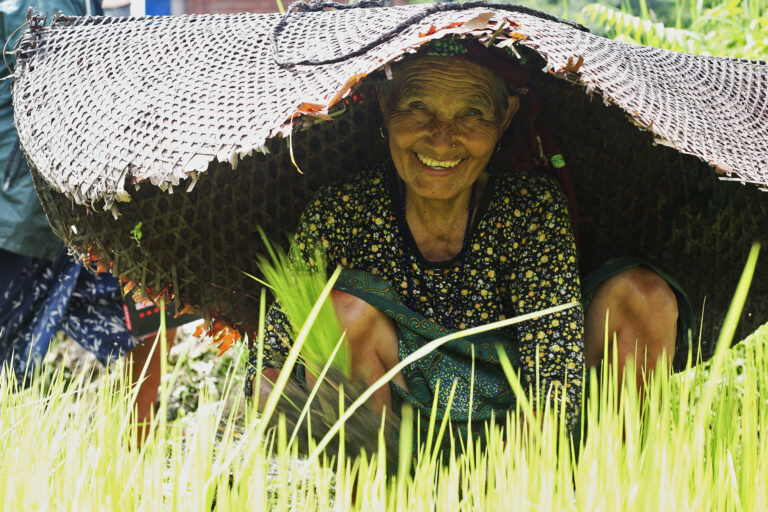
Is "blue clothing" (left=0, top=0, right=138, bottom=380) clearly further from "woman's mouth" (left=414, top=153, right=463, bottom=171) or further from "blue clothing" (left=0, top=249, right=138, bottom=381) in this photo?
"woman's mouth" (left=414, top=153, right=463, bottom=171)

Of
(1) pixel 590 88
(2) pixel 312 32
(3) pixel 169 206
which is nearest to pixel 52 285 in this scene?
(3) pixel 169 206

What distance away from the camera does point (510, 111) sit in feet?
7.16

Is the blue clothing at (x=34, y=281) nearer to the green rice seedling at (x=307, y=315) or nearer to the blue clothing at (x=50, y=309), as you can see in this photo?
the blue clothing at (x=50, y=309)

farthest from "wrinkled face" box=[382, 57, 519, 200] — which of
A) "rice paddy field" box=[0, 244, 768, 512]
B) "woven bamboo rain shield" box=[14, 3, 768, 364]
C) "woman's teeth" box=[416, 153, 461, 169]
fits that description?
"rice paddy field" box=[0, 244, 768, 512]

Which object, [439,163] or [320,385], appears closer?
[320,385]

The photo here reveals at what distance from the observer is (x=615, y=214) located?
8.27 feet

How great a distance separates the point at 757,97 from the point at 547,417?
1229 mm

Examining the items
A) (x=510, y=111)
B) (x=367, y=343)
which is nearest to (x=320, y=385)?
(x=367, y=343)

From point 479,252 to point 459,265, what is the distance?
0.07 metres

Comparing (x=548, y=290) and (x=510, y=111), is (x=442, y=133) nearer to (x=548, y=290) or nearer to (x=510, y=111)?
(x=510, y=111)

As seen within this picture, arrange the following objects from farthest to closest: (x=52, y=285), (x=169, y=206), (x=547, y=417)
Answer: (x=52, y=285), (x=169, y=206), (x=547, y=417)

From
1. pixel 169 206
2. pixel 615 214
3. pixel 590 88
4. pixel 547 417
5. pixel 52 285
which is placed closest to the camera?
pixel 547 417

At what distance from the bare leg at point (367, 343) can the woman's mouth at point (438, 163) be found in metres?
0.39

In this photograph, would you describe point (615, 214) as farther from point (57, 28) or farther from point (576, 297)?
point (57, 28)
